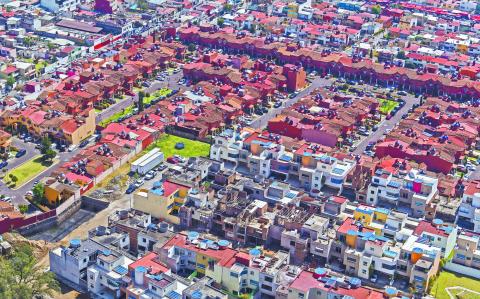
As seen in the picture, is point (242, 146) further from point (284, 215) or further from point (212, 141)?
point (284, 215)

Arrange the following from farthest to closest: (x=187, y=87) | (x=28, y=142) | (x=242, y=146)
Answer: (x=187, y=87)
(x=28, y=142)
(x=242, y=146)

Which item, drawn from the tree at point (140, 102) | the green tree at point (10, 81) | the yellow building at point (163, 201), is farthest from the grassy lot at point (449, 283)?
the green tree at point (10, 81)

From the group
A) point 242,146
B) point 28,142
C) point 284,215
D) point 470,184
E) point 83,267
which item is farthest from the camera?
point 28,142

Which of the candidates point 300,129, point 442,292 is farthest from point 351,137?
point 442,292

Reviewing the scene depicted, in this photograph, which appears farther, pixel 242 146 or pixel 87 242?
pixel 242 146

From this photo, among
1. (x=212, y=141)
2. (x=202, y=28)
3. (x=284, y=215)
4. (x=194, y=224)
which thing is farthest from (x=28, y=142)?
(x=202, y=28)

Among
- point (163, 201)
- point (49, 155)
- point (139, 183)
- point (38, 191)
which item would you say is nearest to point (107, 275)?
point (163, 201)
